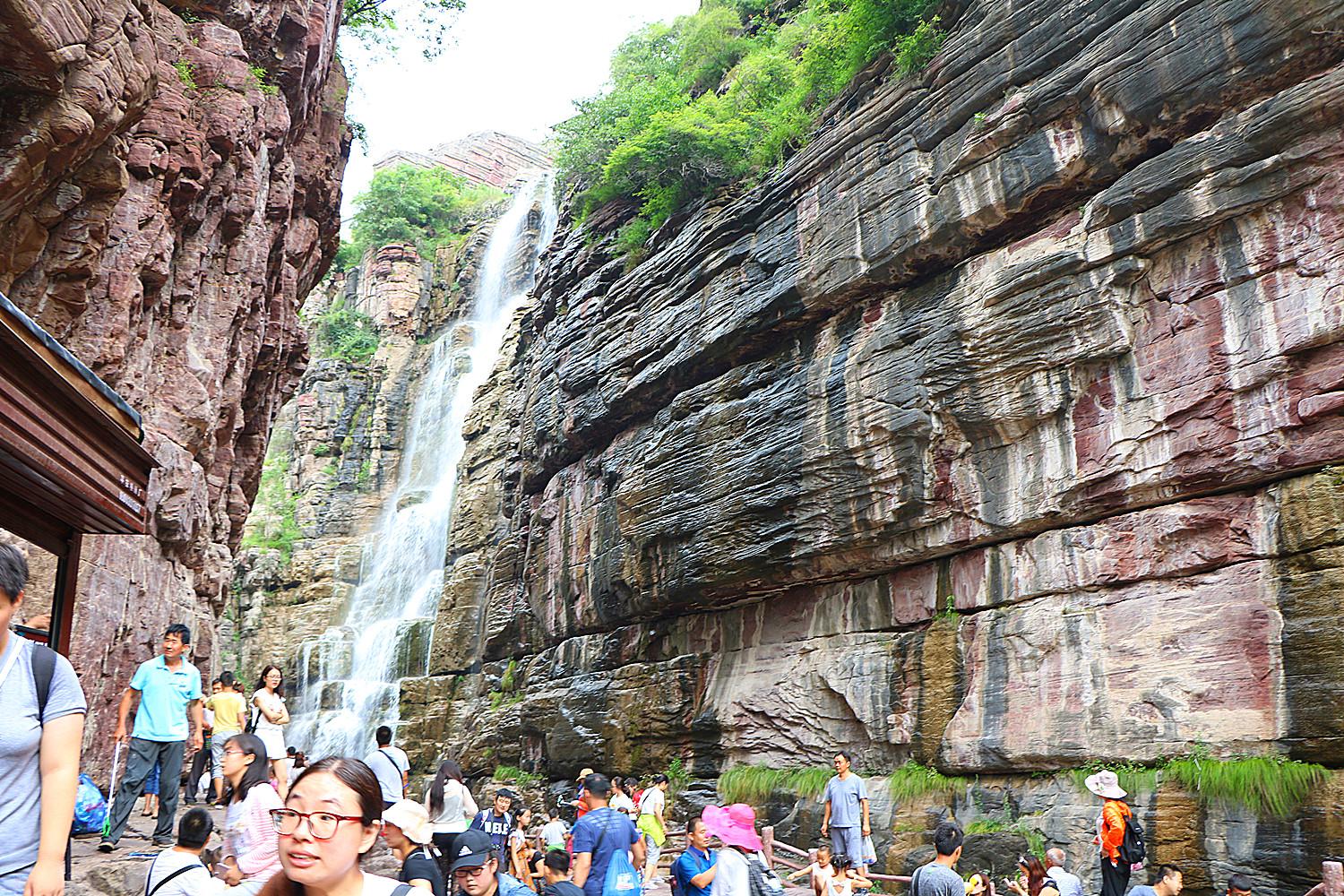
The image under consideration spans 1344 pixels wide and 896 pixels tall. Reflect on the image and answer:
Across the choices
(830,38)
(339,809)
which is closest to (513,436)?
(830,38)

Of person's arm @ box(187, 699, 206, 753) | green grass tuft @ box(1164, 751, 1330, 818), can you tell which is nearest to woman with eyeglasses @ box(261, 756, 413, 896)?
person's arm @ box(187, 699, 206, 753)

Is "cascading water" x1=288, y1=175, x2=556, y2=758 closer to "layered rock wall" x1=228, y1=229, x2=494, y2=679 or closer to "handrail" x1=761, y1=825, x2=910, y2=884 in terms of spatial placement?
"layered rock wall" x1=228, y1=229, x2=494, y2=679

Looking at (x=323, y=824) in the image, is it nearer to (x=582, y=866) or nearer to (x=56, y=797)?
(x=56, y=797)

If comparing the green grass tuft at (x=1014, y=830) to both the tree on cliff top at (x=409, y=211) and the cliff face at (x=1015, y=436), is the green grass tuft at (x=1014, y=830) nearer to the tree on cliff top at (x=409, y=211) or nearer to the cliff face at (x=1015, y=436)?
the cliff face at (x=1015, y=436)

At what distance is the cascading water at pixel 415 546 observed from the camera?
27.4m

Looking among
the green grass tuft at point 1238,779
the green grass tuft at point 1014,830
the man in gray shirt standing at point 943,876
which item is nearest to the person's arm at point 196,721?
the man in gray shirt standing at point 943,876

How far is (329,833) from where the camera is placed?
2.37 metres

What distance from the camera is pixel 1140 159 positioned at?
40.3ft

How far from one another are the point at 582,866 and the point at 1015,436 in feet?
30.2

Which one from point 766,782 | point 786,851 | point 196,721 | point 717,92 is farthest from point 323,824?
point 717,92

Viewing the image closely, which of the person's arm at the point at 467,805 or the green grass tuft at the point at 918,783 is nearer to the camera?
the person's arm at the point at 467,805

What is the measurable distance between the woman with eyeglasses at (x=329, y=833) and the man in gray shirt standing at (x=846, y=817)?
9863mm

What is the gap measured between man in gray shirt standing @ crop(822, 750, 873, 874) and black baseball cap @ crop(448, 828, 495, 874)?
7.24 meters

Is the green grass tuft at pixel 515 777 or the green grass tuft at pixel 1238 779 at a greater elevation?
the green grass tuft at pixel 1238 779
